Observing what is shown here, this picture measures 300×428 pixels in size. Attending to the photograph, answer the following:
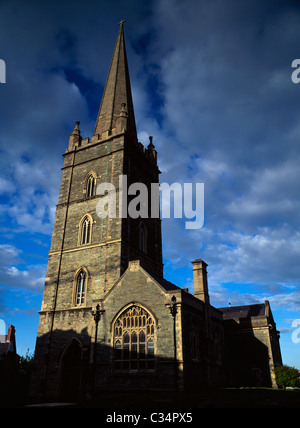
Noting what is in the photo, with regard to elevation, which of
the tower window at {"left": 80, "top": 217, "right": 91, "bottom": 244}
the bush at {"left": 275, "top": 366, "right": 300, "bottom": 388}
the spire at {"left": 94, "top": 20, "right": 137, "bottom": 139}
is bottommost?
the bush at {"left": 275, "top": 366, "right": 300, "bottom": 388}

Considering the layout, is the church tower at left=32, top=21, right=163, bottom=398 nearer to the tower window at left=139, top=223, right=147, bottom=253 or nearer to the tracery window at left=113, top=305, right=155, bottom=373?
the tower window at left=139, top=223, right=147, bottom=253

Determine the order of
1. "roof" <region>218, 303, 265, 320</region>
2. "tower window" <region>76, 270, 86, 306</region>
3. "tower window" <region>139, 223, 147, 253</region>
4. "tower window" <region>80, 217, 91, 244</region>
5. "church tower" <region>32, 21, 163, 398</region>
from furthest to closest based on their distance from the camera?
"roof" <region>218, 303, 265, 320</region>
"tower window" <region>139, 223, 147, 253</region>
"tower window" <region>80, 217, 91, 244</region>
"tower window" <region>76, 270, 86, 306</region>
"church tower" <region>32, 21, 163, 398</region>

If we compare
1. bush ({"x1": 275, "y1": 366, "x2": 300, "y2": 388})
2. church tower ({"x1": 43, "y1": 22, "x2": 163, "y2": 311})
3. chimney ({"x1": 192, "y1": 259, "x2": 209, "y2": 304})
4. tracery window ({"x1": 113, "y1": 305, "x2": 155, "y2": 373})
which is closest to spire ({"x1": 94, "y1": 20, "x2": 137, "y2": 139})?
church tower ({"x1": 43, "y1": 22, "x2": 163, "y2": 311})

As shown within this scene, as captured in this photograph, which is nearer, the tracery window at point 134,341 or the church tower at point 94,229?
the tracery window at point 134,341

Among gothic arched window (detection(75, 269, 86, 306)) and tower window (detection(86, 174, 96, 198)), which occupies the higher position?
tower window (detection(86, 174, 96, 198))

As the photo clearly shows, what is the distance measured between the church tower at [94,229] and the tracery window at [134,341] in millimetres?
2639

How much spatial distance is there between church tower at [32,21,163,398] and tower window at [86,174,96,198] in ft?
0.30

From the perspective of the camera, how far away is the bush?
82.6 feet

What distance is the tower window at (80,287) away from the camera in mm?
25409

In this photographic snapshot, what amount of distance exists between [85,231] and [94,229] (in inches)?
46.4

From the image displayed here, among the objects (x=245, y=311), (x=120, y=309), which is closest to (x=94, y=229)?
(x=120, y=309)

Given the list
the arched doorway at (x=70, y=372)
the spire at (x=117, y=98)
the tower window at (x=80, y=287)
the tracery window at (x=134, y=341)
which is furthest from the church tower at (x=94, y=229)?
the tracery window at (x=134, y=341)

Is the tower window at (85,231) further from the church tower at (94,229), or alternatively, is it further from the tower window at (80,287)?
the tower window at (80,287)
